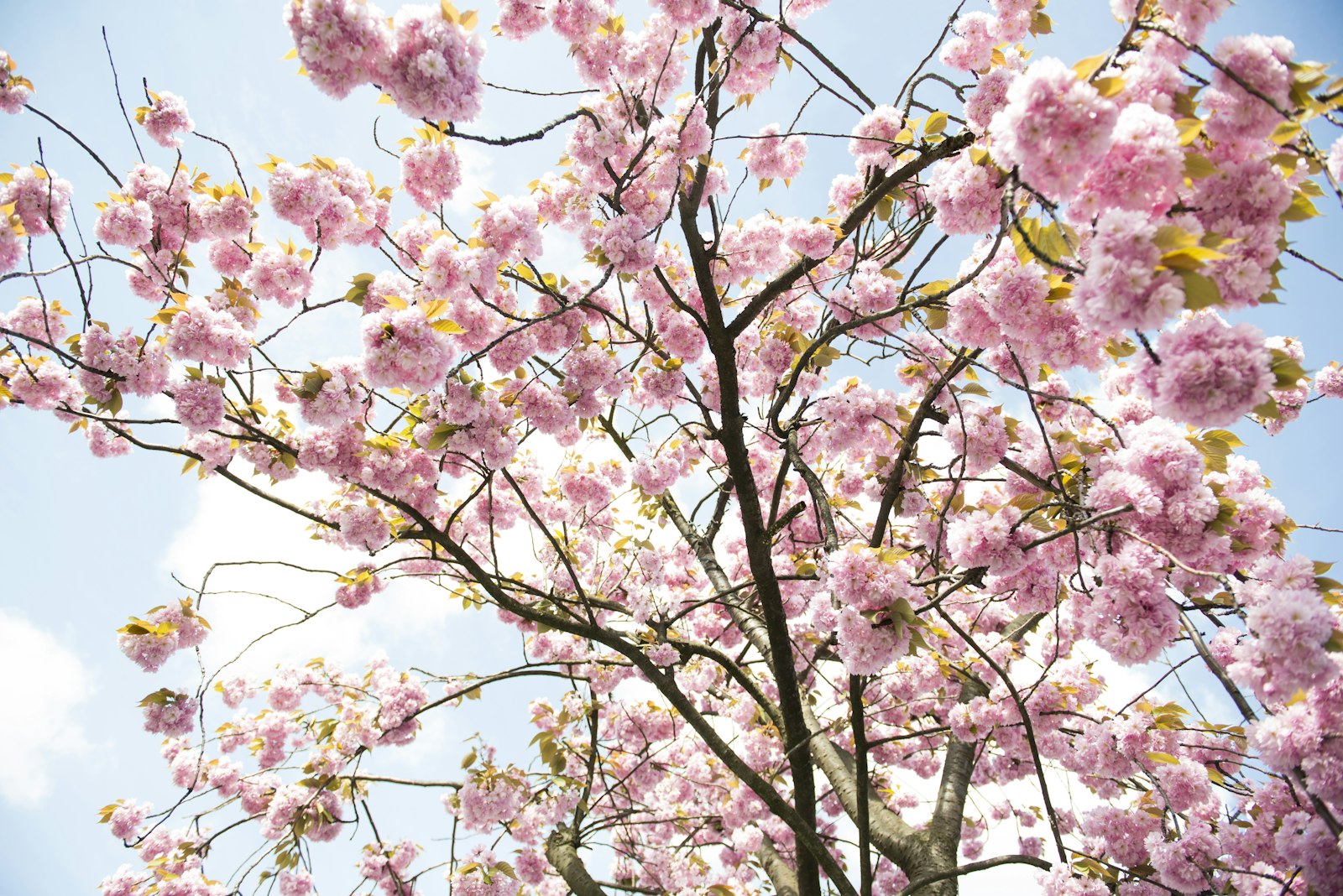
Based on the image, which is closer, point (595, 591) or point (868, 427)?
point (868, 427)

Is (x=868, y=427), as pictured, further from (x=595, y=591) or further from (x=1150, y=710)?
(x=595, y=591)

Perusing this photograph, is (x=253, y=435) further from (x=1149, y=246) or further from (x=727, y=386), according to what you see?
(x=1149, y=246)

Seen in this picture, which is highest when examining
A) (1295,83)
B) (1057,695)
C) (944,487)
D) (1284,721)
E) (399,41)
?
(399,41)

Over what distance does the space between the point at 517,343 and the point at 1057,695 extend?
3949mm

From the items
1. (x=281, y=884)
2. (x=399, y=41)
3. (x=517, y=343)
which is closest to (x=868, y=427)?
(x=517, y=343)

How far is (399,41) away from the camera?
6.84 feet

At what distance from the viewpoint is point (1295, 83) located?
1490mm

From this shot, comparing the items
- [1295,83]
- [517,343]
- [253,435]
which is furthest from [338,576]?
[1295,83]

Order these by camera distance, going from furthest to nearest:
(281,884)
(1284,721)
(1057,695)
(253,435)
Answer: (281,884) → (1057,695) → (253,435) → (1284,721)

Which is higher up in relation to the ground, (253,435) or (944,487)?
(253,435)

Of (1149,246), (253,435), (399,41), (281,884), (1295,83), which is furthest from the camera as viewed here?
(281,884)

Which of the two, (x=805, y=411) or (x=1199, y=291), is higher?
(x=805, y=411)

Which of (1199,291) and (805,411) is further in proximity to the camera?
(805,411)

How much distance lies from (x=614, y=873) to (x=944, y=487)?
6551 mm
